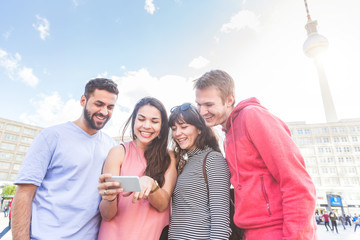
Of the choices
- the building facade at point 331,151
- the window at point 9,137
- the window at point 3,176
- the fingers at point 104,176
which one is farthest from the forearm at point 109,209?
the window at point 9,137

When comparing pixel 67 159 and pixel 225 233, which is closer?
pixel 225 233

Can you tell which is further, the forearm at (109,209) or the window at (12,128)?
the window at (12,128)

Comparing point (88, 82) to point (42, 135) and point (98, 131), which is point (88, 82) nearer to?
point (98, 131)

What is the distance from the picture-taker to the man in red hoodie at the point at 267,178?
1.41 metres

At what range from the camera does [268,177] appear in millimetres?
1735

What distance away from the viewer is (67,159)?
94.4 inches

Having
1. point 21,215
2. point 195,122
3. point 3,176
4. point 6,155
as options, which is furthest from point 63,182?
point 6,155

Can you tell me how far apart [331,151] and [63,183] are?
58.9m

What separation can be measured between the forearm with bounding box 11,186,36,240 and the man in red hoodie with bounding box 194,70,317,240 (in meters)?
2.06

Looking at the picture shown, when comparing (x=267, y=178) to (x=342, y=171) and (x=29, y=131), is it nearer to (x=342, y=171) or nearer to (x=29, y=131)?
(x=342, y=171)

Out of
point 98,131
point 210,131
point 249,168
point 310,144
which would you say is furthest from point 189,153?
point 310,144

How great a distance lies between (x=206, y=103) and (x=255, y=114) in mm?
736

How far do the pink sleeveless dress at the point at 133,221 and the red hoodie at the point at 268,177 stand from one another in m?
0.85

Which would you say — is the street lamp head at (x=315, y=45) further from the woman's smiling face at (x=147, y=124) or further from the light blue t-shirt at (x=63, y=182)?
the light blue t-shirt at (x=63, y=182)
